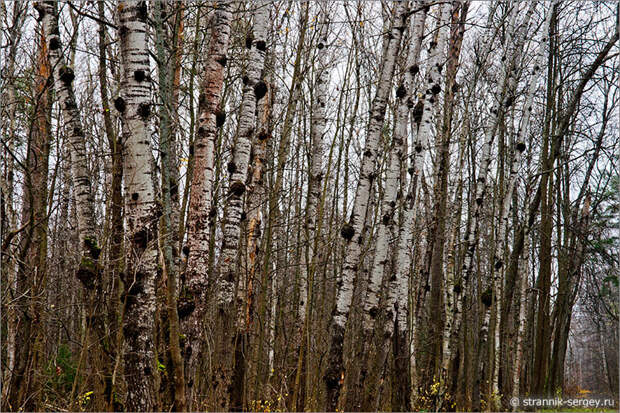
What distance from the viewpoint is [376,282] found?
6258 mm

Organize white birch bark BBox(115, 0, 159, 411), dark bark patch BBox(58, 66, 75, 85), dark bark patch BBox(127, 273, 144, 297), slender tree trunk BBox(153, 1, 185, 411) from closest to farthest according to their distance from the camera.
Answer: slender tree trunk BBox(153, 1, 185, 411) < white birch bark BBox(115, 0, 159, 411) < dark bark patch BBox(127, 273, 144, 297) < dark bark patch BBox(58, 66, 75, 85)

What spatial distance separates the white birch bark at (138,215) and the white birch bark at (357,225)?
2357 millimetres

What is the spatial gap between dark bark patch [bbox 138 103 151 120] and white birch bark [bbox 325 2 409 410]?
2.72 meters

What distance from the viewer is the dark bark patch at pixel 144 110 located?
13.8 ft

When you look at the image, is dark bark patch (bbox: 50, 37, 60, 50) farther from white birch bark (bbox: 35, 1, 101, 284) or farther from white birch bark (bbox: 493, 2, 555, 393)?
white birch bark (bbox: 493, 2, 555, 393)

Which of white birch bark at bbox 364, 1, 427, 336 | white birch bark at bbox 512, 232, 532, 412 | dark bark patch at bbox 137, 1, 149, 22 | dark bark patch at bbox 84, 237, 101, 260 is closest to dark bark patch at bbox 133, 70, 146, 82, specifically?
dark bark patch at bbox 137, 1, 149, 22

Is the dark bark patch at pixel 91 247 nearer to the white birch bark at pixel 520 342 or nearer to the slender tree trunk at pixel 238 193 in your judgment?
the slender tree trunk at pixel 238 193

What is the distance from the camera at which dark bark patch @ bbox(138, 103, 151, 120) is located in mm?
4195

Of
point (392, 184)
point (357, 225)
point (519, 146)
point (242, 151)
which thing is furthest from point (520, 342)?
point (242, 151)

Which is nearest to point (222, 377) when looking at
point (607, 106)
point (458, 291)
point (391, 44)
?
point (391, 44)

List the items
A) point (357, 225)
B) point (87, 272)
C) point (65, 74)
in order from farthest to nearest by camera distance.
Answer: point (357, 225) → point (65, 74) → point (87, 272)

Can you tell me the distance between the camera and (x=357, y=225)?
6035 mm

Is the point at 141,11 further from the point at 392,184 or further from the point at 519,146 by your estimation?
the point at 519,146

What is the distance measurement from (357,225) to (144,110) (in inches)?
113
